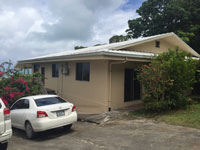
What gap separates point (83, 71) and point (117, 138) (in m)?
6.05

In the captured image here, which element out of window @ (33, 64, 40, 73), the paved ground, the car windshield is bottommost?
the paved ground

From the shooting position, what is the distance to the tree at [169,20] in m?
22.5

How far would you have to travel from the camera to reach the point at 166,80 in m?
8.78

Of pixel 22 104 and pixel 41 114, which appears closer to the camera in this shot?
pixel 41 114

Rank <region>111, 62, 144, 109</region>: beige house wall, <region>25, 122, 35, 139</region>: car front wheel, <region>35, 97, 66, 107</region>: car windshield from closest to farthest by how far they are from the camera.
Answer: <region>25, 122, 35, 139</region>: car front wheel
<region>35, 97, 66, 107</region>: car windshield
<region>111, 62, 144, 109</region>: beige house wall

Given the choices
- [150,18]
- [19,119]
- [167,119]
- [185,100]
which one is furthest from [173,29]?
[19,119]

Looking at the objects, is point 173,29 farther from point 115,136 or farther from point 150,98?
point 115,136

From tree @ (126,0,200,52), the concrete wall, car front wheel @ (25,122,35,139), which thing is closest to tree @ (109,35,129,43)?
tree @ (126,0,200,52)

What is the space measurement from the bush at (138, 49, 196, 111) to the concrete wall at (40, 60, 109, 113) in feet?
6.64

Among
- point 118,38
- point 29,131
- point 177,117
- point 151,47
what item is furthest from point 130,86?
point 118,38

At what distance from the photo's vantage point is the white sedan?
630cm

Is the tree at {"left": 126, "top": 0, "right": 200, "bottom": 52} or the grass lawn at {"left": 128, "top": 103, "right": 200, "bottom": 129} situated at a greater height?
the tree at {"left": 126, "top": 0, "right": 200, "bottom": 52}

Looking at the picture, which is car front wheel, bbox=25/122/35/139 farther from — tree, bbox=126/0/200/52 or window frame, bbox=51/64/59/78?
tree, bbox=126/0/200/52

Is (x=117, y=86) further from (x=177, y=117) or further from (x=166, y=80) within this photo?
(x=177, y=117)
